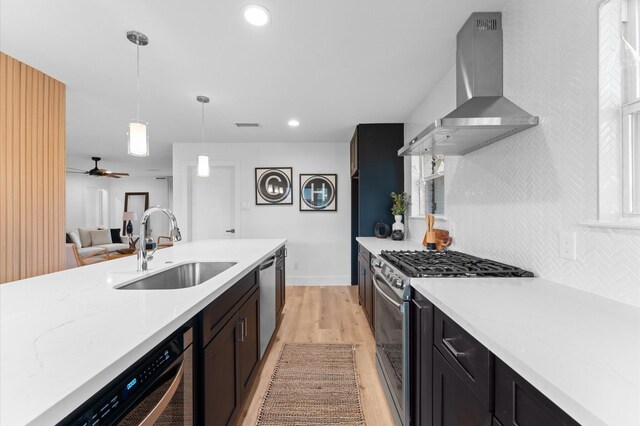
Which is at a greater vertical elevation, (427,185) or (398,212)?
(427,185)

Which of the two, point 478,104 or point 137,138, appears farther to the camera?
point 137,138

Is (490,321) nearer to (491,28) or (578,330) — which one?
(578,330)

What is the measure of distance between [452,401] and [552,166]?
1101mm

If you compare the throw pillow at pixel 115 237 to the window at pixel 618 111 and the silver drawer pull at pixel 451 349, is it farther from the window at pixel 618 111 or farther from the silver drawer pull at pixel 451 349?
the window at pixel 618 111

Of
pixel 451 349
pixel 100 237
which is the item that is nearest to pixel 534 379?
pixel 451 349

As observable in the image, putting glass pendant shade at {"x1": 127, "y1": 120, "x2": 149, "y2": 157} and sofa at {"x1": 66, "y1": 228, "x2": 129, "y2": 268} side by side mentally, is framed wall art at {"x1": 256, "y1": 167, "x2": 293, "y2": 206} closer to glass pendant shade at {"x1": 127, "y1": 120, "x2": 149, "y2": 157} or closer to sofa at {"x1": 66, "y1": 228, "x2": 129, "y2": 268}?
glass pendant shade at {"x1": 127, "y1": 120, "x2": 149, "y2": 157}

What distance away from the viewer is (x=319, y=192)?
494 centimetres

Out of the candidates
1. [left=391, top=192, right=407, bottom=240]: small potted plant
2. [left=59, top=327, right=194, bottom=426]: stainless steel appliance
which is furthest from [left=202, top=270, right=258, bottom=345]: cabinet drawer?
[left=391, top=192, right=407, bottom=240]: small potted plant

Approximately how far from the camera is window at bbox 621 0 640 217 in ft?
3.47

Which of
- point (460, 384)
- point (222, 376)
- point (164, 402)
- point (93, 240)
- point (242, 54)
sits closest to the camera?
point (164, 402)

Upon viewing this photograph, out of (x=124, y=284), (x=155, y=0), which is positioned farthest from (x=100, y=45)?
(x=124, y=284)

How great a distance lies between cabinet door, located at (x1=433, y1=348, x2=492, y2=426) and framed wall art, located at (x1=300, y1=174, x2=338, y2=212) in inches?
149

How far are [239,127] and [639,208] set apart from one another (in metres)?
4.01

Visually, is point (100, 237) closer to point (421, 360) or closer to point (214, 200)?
point (214, 200)
